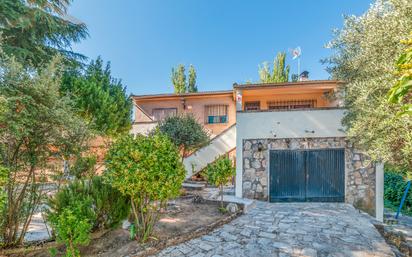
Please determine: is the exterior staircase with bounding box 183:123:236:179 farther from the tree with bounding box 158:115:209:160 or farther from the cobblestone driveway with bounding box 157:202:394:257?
the cobblestone driveway with bounding box 157:202:394:257

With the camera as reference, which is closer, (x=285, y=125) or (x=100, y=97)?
(x=100, y=97)

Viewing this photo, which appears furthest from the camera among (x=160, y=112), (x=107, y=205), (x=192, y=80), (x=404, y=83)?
(x=192, y=80)

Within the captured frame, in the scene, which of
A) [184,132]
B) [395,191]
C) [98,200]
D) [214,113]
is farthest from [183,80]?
[98,200]

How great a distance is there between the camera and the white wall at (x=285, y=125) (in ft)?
31.0

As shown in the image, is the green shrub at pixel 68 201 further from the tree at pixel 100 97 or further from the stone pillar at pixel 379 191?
the stone pillar at pixel 379 191

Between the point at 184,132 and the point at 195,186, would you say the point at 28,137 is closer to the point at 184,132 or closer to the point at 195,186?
the point at 184,132

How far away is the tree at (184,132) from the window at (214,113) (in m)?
5.01

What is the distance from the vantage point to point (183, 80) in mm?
26156

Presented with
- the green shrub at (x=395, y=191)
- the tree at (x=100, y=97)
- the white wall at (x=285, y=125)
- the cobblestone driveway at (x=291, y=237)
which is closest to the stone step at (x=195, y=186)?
the white wall at (x=285, y=125)

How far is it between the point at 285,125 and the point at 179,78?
18577mm

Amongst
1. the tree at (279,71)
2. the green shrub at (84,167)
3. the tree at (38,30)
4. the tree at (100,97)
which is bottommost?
the green shrub at (84,167)

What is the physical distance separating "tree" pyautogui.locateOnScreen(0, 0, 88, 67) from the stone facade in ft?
31.1

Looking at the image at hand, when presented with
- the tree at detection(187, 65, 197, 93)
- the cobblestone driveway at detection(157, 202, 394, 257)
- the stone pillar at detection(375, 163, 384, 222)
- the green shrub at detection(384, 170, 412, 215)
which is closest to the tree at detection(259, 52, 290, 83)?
the tree at detection(187, 65, 197, 93)

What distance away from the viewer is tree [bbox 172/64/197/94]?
85.4ft
